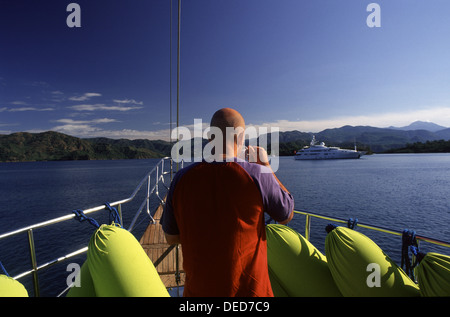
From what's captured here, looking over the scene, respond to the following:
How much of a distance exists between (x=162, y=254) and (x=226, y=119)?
6.58ft

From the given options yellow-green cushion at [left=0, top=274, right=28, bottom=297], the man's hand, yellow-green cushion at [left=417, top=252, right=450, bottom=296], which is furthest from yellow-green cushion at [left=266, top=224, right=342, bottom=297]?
yellow-green cushion at [left=0, top=274, right=28, bottom=297]

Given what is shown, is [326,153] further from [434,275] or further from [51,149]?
[51,149]

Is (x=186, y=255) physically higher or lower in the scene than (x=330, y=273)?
higher

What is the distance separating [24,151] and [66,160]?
97.5 feet

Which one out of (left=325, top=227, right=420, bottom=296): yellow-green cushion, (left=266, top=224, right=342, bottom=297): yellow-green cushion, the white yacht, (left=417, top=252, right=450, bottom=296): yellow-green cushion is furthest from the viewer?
the white yacht

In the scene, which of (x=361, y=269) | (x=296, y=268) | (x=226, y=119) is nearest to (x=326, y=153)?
(x=296, y=268)

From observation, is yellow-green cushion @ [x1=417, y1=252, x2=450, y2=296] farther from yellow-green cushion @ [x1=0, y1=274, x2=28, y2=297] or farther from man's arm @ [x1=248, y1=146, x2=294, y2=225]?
yellow-green cushion @ [x1=0, y1=274, x2=28, y2=297]

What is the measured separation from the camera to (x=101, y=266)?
5.14 feet

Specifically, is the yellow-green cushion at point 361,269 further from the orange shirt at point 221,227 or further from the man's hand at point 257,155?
the man's hand at point 257,155

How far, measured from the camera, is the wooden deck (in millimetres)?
3254

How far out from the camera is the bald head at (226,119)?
120cm

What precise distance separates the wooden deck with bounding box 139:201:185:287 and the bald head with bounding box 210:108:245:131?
1839 mm
